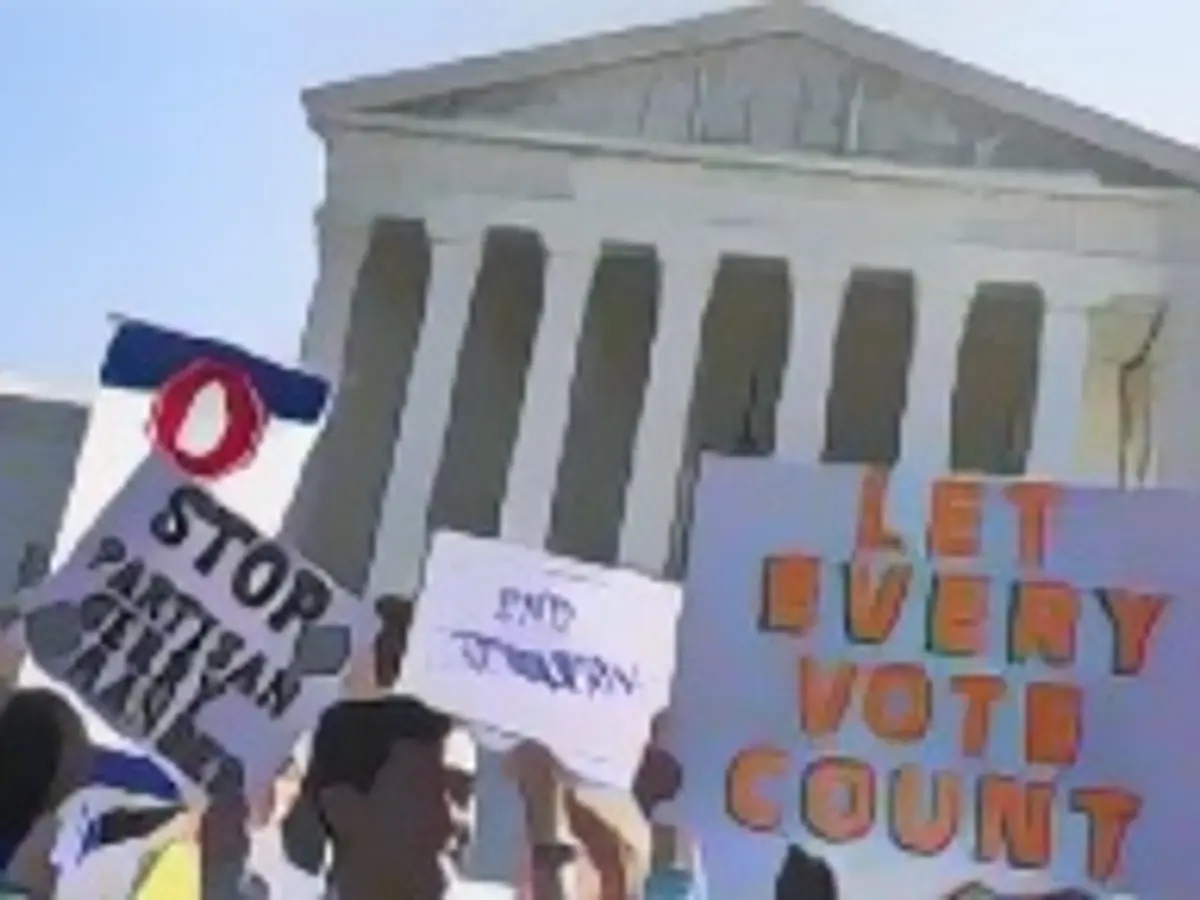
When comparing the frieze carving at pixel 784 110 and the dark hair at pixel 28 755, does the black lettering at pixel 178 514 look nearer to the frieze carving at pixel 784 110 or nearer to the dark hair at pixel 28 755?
the dark hair at pixel 28 755

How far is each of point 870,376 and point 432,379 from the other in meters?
4.70

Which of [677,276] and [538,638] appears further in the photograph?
[677,276]

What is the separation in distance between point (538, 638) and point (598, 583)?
0.67ft

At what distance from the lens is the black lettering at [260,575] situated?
22.9 feet

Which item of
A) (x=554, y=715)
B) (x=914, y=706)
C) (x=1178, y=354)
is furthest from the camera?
(x=1178, y=354)

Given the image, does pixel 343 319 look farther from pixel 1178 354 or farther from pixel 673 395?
pixel 1178 354

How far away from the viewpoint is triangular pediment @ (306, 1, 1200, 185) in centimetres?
2909

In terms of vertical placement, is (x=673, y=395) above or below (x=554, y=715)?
above

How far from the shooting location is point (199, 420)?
24.6ft

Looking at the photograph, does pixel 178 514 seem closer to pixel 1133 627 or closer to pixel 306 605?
pixel 306 605

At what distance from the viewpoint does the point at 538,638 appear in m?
7.08

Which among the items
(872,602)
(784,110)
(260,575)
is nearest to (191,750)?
(260,575)

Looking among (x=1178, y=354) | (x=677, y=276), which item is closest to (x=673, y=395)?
(x=677, y=276)

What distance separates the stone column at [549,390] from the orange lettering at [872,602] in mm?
22084
